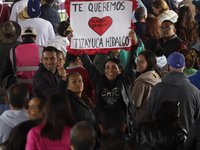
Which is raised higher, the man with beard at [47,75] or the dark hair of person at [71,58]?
the dark hair of person at [71,58]

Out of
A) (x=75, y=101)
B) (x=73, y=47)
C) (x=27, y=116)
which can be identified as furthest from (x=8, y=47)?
(x=27, y=116)

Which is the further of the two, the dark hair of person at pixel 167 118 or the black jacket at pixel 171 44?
the black jacket at pixel 171 44

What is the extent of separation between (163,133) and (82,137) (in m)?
1.12

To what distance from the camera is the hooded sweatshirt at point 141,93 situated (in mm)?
4777

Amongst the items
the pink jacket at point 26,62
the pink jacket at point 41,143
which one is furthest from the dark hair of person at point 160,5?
the pink jacket at point 41,143

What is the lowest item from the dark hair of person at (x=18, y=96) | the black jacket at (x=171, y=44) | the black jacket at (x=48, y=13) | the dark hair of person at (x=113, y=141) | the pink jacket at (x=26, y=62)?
the dark hair of person at (x=113, y=141)

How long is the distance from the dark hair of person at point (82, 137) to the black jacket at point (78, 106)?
1.55 metres

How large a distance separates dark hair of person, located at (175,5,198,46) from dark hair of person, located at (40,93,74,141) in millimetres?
4858

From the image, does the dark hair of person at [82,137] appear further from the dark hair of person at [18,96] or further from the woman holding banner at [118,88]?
the woman holding banner at [118,88]

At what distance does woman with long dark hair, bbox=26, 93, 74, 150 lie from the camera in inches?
115

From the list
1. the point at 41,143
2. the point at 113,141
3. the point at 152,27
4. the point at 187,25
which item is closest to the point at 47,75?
the point at 41,143

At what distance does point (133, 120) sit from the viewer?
181 inches

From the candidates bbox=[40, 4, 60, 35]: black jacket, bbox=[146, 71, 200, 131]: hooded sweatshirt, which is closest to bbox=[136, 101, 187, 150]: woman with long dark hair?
bbox=[146, 71, 200, 131]: hooded sweatshirt

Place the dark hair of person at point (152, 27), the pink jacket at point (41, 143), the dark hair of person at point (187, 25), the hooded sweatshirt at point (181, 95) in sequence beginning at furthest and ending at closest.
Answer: the dark hair of person at point (187, 25) < the dark hair of person at point (152, 27) < the hooded sweatshirt at point (181, 95) < the pink jacket at point (41, 143)
